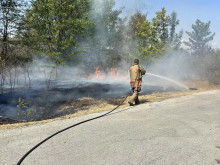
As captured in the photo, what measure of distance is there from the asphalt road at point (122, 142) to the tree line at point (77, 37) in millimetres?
7174

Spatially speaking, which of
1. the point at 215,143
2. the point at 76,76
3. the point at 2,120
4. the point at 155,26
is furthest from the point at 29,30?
the point at 215,143

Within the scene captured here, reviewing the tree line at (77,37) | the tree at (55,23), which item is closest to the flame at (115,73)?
the tree line at (77,37)

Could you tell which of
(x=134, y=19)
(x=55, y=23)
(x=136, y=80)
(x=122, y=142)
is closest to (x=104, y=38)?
(x=134, y=19)

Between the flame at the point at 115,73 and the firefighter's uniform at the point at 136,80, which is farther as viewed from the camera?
the flame at the point at 115,73

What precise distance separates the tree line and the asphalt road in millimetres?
7174

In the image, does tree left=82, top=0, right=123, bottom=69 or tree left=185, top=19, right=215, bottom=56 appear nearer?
tree left=82, top=0, right=123, bottom=69

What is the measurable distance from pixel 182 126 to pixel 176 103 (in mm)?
2821

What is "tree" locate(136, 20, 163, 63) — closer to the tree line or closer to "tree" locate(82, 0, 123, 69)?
the tree line

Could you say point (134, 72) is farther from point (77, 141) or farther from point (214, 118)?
point (77, 141)

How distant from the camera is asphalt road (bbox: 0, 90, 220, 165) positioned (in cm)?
282

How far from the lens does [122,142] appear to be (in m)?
3.42

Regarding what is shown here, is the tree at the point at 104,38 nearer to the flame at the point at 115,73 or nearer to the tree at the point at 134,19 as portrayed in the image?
the flame at the point at 115,73

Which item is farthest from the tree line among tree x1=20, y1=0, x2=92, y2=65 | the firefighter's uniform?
the firefighter's uniform

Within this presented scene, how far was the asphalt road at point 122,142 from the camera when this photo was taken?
2.82m
